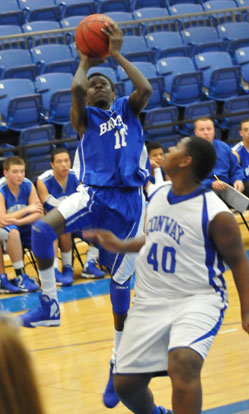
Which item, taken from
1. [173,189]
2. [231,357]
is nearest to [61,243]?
[231,357]

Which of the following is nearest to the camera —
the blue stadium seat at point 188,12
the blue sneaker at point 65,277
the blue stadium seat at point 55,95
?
the blue sneaker at point 65,277

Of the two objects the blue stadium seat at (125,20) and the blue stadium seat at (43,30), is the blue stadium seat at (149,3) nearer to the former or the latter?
the blue stadium seat at (125,20)

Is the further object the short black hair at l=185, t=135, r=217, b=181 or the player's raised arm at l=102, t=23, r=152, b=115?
the player's raised arm at l=102, t=23, r=152, b=115

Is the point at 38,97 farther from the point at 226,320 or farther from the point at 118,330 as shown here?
the point at 118,330

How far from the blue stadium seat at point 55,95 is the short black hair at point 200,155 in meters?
6.32

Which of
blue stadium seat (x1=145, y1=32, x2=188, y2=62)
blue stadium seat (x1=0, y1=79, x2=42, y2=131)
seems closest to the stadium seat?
blue stadium seat (x1=0, y1=79, x2=42, y2=131)

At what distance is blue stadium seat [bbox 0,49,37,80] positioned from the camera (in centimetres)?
1021

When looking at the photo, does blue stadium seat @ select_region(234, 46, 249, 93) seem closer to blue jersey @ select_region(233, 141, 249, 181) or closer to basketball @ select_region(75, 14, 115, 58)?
blue jersey @ select_region(233, 141, 249, 181)

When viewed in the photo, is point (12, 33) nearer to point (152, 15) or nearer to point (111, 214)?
point (152, 15)

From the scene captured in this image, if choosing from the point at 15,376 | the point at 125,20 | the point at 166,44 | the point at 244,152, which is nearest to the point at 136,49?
the point at 166,44

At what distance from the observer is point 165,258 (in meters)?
3.21

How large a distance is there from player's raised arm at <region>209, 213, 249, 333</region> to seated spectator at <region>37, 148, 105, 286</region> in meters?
4.81

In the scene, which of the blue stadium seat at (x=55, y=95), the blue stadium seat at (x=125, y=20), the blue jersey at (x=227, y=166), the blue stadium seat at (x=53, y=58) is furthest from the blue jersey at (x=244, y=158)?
the blue stadium seat at (x=125, y=20)

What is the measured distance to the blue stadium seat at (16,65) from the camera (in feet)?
33.5
